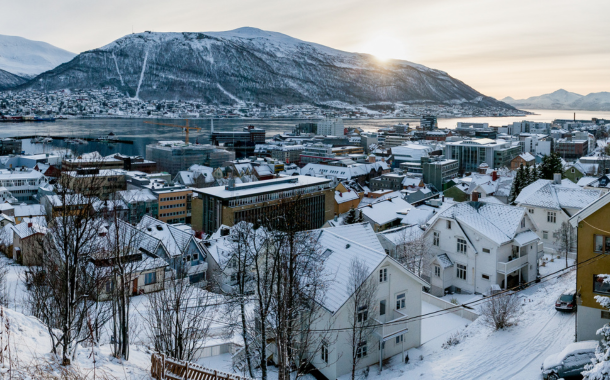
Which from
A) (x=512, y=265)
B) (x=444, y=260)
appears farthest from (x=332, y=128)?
(x=512, y=265)

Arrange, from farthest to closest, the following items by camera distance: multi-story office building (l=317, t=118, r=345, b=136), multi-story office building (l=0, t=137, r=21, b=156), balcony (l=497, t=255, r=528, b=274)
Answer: multi-story office building (l=317, t=118, r=345, b=136) < multi-story office building (l=0, t=137, r=21, b=156) < balcony (l=497, t=255, r=528, b=274)

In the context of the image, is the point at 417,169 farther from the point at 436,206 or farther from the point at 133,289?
the point at 133,289

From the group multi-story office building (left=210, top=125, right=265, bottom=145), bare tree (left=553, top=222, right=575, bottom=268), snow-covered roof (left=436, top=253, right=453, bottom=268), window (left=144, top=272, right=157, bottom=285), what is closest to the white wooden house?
snow-covered roof (left=436, top=253, right=453, bottom=268)

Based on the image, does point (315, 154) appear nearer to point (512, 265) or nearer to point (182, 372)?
Result: point (512, 265)

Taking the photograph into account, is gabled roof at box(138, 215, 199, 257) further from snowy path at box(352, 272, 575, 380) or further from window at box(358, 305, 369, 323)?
snowy path at box(352, 272, 575, 380)

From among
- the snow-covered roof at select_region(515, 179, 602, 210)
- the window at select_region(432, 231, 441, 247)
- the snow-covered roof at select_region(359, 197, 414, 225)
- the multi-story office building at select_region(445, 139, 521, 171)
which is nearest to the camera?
the window at select_region(432, 231, 441, 247)

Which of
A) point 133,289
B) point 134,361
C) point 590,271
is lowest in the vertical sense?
point 133,289

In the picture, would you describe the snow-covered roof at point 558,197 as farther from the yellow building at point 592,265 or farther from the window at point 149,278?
the window at point 149,278

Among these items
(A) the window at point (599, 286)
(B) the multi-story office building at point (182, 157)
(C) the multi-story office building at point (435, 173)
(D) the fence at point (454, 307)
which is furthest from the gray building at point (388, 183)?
(A) the window at point (599, 286)

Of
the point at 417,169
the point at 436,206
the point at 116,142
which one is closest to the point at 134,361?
the point at 436,206
